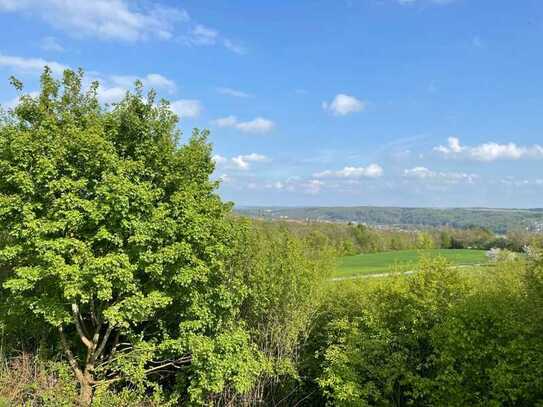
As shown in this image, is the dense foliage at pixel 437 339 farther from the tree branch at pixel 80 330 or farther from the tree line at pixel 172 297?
the tree branch at pixel 80 330

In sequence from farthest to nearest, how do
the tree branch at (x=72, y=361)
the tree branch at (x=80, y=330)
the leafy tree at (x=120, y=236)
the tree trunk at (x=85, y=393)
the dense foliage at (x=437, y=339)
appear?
the tree branch at (x=72, y=361) < the tree trunk at (x=85, y=393) < the tree branch at (x=80, y=330) < the dense foliage at (x=437, y=339) < the leafy tree at (x=120, y=236)

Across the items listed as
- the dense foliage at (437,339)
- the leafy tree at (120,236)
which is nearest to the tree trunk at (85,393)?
the leafy tree at (120,236)

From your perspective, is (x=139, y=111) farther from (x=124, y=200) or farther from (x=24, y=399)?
(x=24, y=399)

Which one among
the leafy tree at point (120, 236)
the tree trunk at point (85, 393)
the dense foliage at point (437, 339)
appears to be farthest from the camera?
the tree trunk at point (85, 393)

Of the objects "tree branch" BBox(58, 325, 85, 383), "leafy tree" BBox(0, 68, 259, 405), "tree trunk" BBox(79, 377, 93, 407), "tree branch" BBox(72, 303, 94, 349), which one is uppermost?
"leafy tree" BBox(0, 68, 259, 405)

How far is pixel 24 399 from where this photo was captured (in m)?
15.3

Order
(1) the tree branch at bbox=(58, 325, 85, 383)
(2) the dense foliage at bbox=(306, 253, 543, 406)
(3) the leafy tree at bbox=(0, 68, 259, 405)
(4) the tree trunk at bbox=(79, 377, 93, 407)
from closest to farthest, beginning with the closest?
(3) the leafy tree at bbox=(0, 68, 259, 405)
(2) the dense foliage at bbox=(306, 253, 543, 406)
(4) the tree trunk at bbox=(79, 377, 93, 407)
(1) the tree branch at bbox=(58, 325, 85, 383)

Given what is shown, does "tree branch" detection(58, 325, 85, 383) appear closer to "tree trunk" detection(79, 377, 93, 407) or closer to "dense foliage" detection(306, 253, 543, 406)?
"tree trunk" detection(79, 377, 93, 407)

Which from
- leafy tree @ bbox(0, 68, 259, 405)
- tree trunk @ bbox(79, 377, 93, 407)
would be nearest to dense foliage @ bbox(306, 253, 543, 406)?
leafy tree @ bbox(0, 68, 259, 405)

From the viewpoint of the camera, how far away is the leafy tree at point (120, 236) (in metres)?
13.8

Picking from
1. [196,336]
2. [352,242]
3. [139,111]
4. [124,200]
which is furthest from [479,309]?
[352,242]

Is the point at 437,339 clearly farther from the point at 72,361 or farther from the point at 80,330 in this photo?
the point at 72,361

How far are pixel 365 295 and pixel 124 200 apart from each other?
13.2 metres

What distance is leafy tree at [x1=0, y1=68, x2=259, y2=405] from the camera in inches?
541
